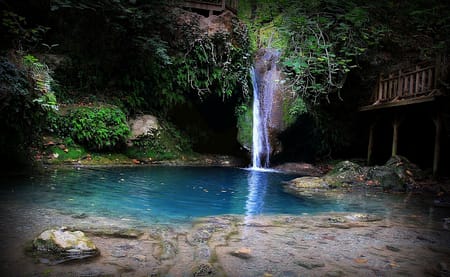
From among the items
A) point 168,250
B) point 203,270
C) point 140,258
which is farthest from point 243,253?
point 140,258

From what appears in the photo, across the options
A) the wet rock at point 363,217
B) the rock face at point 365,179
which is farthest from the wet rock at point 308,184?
the wet rock at point 363,217

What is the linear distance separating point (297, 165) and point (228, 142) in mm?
3556

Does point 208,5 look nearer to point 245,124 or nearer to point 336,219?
point 245,124

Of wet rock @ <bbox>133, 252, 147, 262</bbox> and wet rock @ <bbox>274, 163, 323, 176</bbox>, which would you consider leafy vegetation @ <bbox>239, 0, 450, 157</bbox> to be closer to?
wet rock @ <bbox>274, 163, 323, 176</bbox>

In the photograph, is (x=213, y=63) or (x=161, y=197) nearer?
(x=161, y=197)

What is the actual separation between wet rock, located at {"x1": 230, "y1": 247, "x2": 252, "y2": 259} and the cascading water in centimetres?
1060

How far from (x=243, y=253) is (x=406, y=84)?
35.5ft

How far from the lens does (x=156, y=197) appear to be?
685cm

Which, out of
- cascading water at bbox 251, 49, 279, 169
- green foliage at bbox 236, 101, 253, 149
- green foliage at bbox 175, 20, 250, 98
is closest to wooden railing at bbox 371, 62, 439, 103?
cascading water at bbox 251, 49, 279, 169

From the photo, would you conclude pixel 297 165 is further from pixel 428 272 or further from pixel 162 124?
pixel 428 272

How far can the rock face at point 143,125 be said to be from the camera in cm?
1294

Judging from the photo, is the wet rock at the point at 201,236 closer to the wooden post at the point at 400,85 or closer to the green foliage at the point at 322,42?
the green foliage at the point at 322,42

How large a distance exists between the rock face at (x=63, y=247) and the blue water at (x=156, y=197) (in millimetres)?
1491

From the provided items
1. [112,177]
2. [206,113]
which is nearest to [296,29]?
[206,113]
